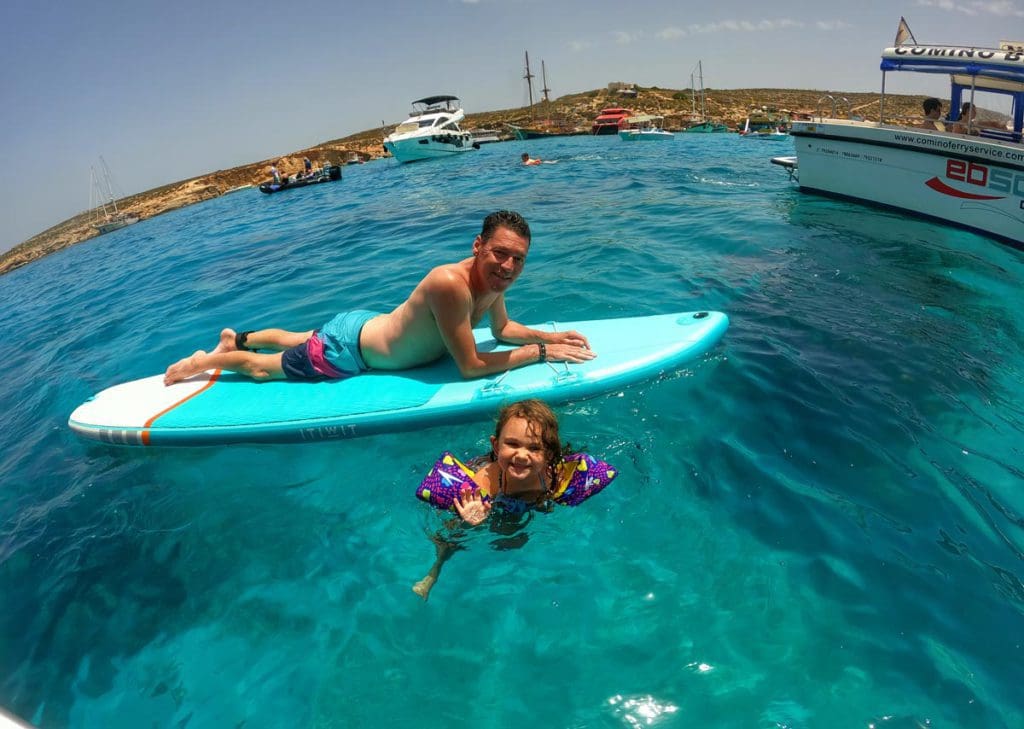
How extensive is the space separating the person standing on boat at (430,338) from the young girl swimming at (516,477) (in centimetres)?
100

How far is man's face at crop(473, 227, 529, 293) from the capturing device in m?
3.54

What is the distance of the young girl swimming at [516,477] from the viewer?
2.87m

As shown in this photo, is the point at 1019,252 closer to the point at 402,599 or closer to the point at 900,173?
the point at 900,173

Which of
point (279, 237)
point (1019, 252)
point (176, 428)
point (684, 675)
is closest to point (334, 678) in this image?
point (684, 675)

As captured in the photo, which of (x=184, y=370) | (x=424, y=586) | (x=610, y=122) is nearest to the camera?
(x=424, y=586)

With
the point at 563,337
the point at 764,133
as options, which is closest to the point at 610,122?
the point at 764,133

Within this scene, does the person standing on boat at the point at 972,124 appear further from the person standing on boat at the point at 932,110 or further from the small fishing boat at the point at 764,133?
the small fishing boat at the point at 764,133

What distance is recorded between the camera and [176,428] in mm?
4508

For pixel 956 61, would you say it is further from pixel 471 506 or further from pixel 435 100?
pixel 435 100

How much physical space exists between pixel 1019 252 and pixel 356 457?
10044mm

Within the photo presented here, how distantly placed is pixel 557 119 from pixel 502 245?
63584 mm

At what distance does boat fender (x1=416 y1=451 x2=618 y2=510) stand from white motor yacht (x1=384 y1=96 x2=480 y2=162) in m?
37.6

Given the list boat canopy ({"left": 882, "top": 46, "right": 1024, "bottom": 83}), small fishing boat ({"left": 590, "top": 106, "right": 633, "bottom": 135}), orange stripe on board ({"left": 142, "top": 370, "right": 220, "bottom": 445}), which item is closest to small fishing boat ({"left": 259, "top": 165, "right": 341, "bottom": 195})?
small fishing boat ({"left": 590, "top": 106, "right": 633, "bottom": 135})

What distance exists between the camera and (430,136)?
122ft
